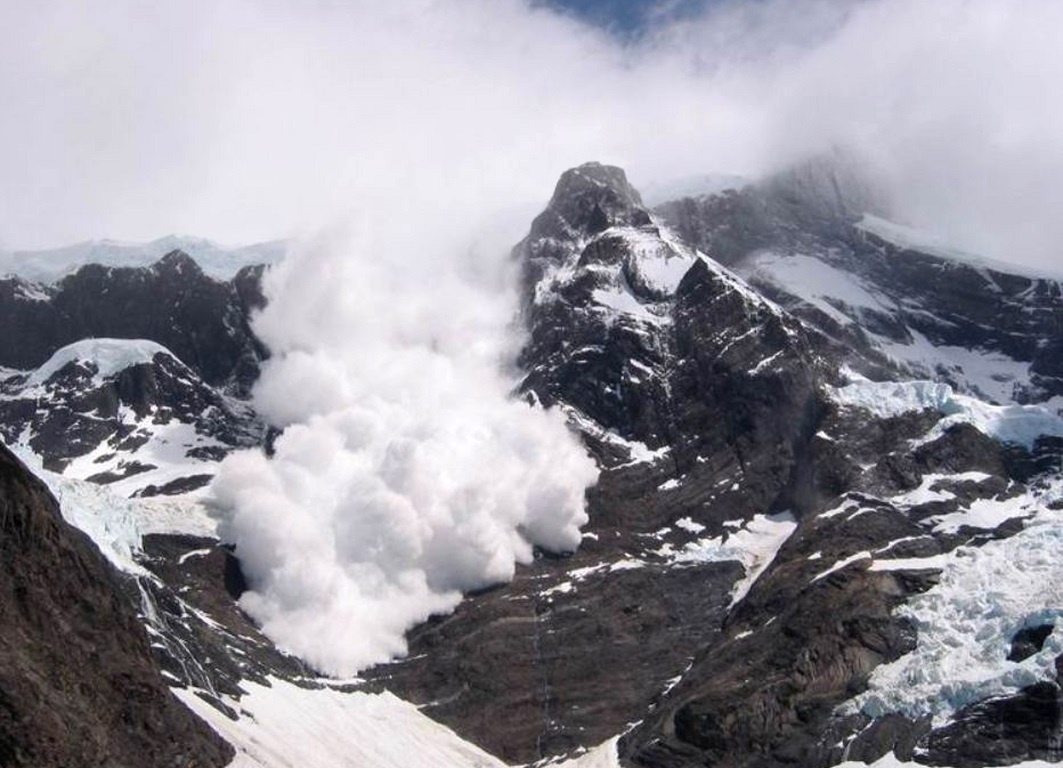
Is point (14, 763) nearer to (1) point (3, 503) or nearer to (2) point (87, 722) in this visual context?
(2) point (87, 722)

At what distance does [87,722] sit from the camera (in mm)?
183500

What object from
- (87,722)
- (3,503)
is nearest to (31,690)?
(87,722)

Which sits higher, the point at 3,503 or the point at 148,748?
the point at 3,503

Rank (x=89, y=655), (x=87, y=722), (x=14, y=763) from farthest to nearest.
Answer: (x=89, y=655) < (x=87, y=722) < (x=14, y=763)

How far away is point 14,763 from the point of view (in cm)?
16700

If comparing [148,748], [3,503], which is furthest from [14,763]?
[3,503]

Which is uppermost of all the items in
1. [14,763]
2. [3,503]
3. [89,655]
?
[3,503]

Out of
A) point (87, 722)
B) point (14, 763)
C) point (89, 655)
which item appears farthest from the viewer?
point (89, 655)

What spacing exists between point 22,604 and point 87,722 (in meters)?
18.3

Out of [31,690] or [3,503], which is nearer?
[31,690]

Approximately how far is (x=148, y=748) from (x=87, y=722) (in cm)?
1137

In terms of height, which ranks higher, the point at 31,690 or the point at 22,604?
the point at 22,604

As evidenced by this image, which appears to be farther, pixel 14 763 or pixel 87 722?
pixel 87 722

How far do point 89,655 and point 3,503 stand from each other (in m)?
20.0
